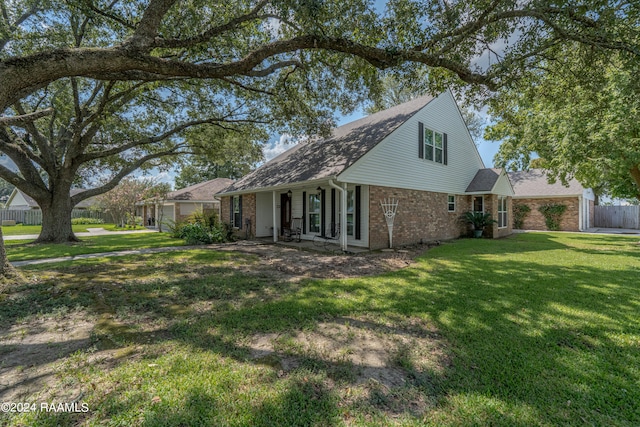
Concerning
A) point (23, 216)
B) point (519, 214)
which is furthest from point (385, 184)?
point (23, 216)

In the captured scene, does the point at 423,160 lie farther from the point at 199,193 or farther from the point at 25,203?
the point at 25,203

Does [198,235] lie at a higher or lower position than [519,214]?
lower

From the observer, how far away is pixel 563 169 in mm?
12508

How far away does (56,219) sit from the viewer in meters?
12.5

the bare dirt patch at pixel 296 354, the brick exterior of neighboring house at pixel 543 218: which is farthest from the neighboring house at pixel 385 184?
the brick exterior of neighboring house at pixel 543 218

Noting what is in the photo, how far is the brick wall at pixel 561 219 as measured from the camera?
1862 cm

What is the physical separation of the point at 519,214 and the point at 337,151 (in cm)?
1760

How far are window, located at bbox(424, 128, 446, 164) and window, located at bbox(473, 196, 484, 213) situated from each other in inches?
143

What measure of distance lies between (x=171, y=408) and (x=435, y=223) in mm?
12404

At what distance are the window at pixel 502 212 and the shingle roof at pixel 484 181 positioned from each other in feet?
5.23

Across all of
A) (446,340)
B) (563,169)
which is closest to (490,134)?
(563,169)

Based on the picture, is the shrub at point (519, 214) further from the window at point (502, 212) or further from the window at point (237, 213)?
the window at point (237, 213)

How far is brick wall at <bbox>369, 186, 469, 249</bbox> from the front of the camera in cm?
995

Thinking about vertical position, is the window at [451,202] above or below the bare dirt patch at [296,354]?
above
